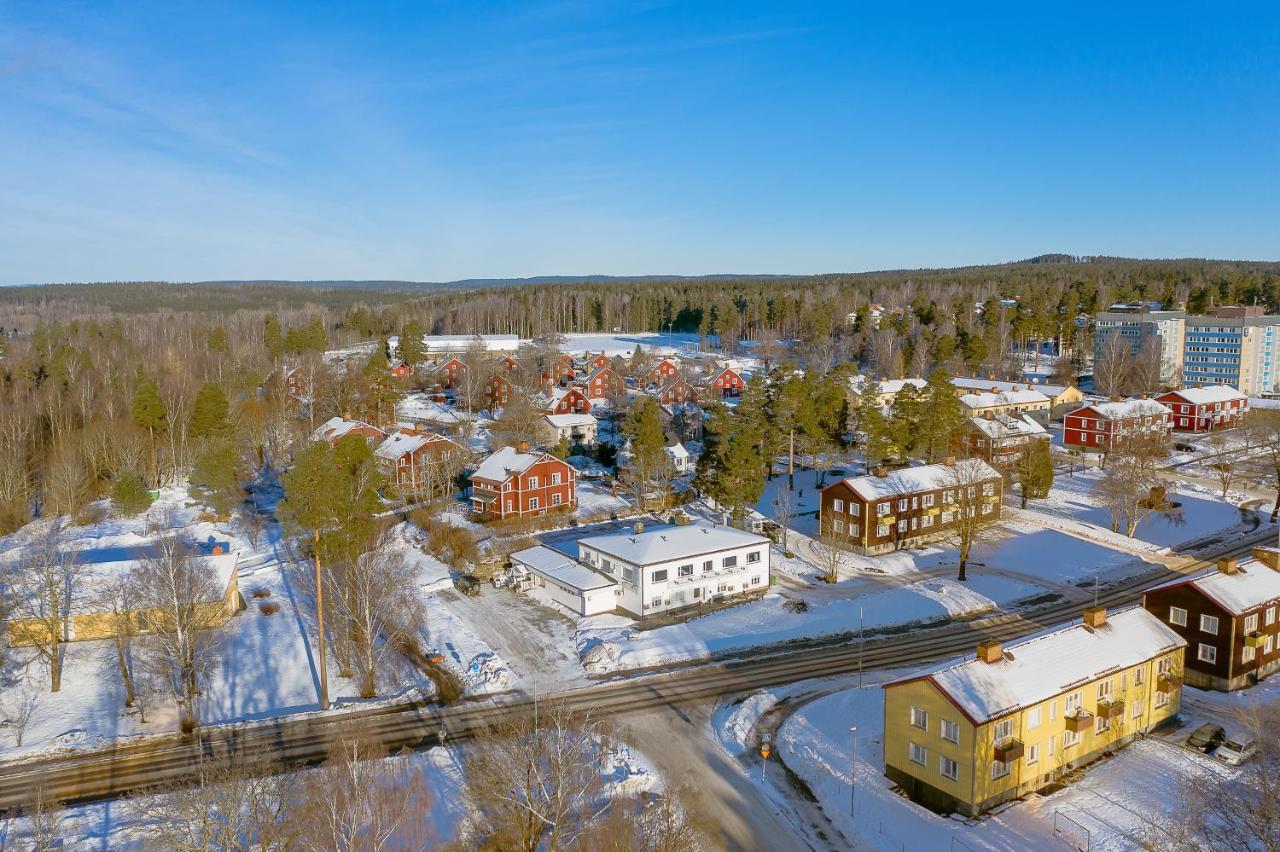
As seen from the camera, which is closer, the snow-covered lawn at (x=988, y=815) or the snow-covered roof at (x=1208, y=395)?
the snow-covered lawn at (x=988, y=815)

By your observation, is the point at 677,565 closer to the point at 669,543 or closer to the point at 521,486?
the point at 669,543

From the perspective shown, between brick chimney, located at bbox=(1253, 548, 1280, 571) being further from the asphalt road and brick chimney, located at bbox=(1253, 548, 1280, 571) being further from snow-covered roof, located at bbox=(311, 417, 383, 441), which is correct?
snow-covered roof, located at bbox=(311, 417, 383, 441)

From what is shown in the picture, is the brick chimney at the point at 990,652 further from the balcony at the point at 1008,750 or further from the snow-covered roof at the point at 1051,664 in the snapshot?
the balcony at the point at 1008,750

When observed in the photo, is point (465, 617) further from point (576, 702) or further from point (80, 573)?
point (80, 573)

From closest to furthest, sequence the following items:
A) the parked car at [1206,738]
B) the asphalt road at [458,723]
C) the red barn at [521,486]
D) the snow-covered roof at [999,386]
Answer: the asphalt road at [458,723] → the parked car at [1206,738] → the red barn at [521,486] → the snow-covered roof at [999,386]

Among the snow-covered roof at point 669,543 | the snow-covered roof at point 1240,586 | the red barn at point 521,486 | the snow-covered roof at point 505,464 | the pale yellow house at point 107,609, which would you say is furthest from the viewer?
the snow-covered roof at point 505,464

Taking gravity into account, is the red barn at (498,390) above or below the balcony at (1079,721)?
above

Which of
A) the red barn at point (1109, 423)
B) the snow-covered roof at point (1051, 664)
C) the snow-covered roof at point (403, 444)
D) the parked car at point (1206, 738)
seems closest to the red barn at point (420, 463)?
the snow-covered roof at point (403, 444)
